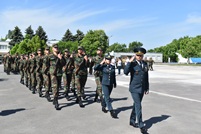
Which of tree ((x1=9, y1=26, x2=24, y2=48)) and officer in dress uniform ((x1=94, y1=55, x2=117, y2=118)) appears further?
tree ((x1=9, y1=26, x2=24, y2=48))

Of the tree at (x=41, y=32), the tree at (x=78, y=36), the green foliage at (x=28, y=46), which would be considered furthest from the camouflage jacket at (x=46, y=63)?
the tree at (x=78, y=36)

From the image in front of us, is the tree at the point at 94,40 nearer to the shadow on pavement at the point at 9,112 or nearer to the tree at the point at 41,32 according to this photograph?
the tree at the point at 41,32

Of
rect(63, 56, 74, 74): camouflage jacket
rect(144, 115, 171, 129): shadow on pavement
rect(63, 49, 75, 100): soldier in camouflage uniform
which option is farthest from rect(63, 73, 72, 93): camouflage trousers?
rect(144, 115, 171, 129): shadow on pavement

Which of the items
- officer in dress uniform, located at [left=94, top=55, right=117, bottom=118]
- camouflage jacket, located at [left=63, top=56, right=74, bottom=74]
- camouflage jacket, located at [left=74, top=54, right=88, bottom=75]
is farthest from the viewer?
camouflage jacket, located at [left=63, top=56, right=74, bottom=74]

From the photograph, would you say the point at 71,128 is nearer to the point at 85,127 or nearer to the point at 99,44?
the point at 85,127

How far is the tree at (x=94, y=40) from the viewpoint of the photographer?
7731cm

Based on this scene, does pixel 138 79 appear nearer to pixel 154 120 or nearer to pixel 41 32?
pixel 154 120

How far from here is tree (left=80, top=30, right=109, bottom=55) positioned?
77312mm

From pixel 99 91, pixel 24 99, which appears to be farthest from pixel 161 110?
pixel 24 99

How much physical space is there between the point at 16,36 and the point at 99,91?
270 ft

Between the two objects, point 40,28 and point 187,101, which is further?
point 40,28

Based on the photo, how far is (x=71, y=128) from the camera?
18.8ft

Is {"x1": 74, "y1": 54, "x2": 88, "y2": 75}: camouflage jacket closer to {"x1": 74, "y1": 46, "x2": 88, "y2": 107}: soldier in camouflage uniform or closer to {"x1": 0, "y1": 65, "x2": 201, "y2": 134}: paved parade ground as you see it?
{"x1": 74, "y1": 46, "x2": 88, "y2": 107}: soldier in camouflage uniform

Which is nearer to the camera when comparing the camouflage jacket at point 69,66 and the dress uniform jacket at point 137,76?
the dress uniform jacket at point 137,76
